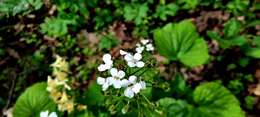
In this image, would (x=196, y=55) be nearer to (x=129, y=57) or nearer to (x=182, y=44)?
(x=182, y=44)

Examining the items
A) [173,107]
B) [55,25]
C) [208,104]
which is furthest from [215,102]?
[55,25]

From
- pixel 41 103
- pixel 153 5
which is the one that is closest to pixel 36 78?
pixel 41 103

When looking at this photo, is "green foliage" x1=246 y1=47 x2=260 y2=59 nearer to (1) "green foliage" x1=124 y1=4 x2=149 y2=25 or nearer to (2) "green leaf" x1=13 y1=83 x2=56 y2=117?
(1) "green foliage" x1=124 y1=4 x2=149 y2=25

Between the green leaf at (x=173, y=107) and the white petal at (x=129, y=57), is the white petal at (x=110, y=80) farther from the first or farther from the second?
the green leaf at (x=173, y=107)

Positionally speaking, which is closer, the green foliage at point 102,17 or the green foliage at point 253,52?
the green foliage at point 253,52

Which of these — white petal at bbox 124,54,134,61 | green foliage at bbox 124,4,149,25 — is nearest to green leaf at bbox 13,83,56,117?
green foliage at bbox 124,4,149,25

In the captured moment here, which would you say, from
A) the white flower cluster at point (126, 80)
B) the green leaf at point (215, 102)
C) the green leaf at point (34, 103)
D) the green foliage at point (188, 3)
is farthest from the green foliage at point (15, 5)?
the green foliage at point (188, 3)

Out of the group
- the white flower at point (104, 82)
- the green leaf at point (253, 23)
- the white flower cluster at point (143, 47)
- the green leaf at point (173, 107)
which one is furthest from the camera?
the green leaf at point (253, 23)
